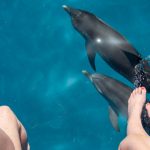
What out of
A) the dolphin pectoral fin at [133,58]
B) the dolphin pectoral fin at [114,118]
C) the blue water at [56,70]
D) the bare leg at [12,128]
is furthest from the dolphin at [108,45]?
the bare leg at [12,128]

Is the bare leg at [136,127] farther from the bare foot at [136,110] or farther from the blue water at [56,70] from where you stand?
the blue water at [56,70]

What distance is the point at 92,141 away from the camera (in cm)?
886

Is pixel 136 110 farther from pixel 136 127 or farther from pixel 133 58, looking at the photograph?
pixel 133 58

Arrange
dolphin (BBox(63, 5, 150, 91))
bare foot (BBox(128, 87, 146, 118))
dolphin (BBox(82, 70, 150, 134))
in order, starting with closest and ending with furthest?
bare foot (BBox(128, 87, 146, 118)), dolphin (BBox(63, 5, 150, 91)), dolphin (BBox(82, 70, 150, 134))

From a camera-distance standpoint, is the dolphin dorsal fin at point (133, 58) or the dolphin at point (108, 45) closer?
the dolphin dorsal fin at point (133, 58)

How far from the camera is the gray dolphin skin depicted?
24.8 feet

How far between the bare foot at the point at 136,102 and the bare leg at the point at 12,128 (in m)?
1.77

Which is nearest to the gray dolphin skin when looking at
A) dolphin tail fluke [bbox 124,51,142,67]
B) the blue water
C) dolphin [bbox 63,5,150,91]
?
dolphin [bbox 63,5,150,91]

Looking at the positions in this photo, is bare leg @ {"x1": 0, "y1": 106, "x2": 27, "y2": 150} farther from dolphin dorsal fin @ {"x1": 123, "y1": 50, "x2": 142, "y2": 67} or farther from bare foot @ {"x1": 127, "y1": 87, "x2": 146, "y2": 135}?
dolphin dorsal fin @ {"x1": 123, "y1": 50, "x2": 142, "y2": 67}

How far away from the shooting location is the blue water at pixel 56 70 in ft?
29.6

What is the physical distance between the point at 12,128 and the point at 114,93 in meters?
2.63

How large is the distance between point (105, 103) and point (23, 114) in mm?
1472

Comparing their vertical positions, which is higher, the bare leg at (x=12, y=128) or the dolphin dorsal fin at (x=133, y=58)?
the dolphin dorsal fin at (x=133, y=58)

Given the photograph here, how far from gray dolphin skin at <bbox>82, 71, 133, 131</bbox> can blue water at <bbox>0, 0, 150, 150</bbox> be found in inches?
33.2
